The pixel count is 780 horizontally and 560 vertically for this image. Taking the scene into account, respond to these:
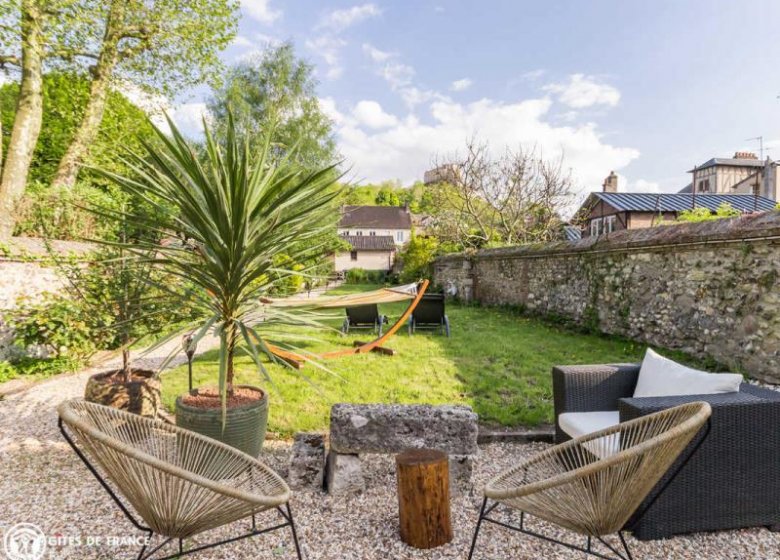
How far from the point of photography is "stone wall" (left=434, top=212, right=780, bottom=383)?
459 centimetres

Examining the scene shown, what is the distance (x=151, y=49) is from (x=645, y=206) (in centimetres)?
1824

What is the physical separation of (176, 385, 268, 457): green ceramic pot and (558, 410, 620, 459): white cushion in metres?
1.89

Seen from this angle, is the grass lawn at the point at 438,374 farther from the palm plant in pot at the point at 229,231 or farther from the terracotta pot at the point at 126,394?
the terracotta pot at the point at 126,394

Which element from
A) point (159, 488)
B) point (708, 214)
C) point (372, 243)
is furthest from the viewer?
point (372, 243)

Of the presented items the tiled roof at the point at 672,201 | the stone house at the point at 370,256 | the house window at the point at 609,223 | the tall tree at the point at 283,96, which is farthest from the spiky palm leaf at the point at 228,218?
the stone house at the point at 370,256

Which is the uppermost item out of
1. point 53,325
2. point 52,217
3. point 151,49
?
point 151,49

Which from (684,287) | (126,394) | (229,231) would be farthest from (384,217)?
(229,231)

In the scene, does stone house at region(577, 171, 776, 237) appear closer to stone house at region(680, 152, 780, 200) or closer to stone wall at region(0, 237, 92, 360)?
stone house at region(680, 152, 780, 200)

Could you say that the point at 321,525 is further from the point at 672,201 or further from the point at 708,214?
the point at 672,201

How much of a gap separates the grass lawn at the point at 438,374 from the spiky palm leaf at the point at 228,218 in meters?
0.61

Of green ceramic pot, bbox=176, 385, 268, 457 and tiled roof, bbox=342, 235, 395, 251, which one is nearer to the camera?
green ceramic pot, bbox=176, 385, 268, 457

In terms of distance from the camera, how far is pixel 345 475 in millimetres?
2578

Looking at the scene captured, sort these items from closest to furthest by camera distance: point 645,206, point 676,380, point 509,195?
point 676,380
point 509,195
point 645,206

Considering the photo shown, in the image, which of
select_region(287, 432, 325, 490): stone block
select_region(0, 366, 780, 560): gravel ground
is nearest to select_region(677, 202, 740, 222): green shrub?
select_region(0, 366, 780, 560): gravel ground
